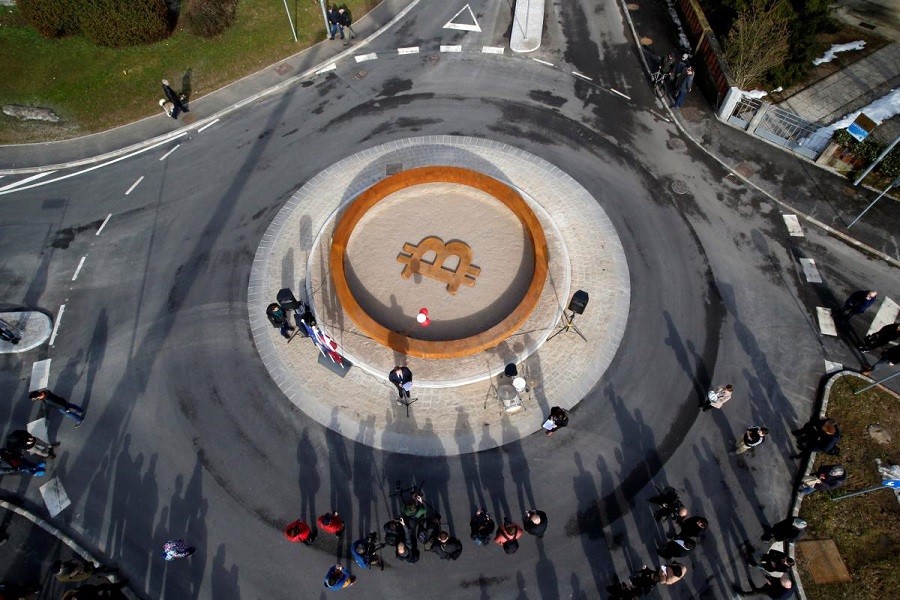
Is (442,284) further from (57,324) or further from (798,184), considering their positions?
(798,184)

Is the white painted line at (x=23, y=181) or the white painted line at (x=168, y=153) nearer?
the white painted line at (x=23, y=181)

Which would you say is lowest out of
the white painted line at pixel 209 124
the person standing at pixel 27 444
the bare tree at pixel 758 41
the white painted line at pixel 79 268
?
the person standing at pixel 27 444

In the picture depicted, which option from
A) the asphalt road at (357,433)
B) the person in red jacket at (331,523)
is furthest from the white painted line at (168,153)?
the person in red jacket at (331,523)

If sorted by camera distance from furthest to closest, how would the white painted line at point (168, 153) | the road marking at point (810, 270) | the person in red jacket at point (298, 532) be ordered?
1. the white painted line at point (168, 153)
2. the road marking at point (810, 270)
3. the person in red jacket at point (298, 532)

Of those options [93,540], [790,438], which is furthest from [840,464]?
[93,540]

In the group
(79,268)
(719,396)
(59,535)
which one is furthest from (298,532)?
(79,268)

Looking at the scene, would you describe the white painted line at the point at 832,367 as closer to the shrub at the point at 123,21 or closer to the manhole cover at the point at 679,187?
the manhole cover at the point at 679,187
